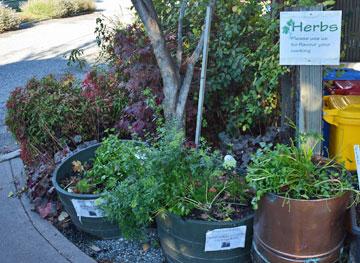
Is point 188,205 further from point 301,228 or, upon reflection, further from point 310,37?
point 310,37

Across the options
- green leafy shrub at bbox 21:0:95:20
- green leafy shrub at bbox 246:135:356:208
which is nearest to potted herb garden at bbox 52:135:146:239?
green leafy shrub at bbox 246:135:356:208

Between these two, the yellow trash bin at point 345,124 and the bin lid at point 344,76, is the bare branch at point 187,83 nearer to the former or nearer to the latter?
the yellow trash bin at point 345,124

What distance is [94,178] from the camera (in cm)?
324

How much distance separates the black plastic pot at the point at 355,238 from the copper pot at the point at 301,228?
57 millimetres

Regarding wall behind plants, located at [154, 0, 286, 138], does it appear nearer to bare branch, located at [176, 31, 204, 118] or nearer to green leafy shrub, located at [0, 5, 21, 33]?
bare branch, located at [176, 31, 204, 118]

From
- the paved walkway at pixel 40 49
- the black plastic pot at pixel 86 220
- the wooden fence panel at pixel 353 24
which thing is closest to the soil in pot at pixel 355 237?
the black plastic pot at pixel 86 220

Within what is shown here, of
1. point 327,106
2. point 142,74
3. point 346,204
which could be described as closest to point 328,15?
point 327,106

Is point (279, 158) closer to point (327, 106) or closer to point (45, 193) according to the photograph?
point (327, 106)

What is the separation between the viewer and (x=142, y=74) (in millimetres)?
3617

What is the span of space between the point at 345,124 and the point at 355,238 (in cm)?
99

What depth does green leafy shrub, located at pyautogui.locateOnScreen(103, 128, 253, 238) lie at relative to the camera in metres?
2.56

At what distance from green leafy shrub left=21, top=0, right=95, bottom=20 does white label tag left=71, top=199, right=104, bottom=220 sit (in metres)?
16.6

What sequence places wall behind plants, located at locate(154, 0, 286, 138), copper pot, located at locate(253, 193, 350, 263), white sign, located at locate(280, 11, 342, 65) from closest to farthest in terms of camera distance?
copper pot, located at locate(253, 193, 350, 263) < white sign, located at locate(280, 11, 342, 65) < wall behind plants, located at locate(154, 0, 286, 138)

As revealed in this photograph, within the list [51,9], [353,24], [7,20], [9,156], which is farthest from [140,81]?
[51,9]
